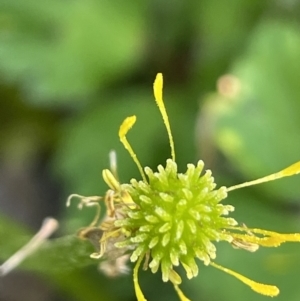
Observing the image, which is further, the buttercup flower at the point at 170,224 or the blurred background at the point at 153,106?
the blurred background at the point at 153,106

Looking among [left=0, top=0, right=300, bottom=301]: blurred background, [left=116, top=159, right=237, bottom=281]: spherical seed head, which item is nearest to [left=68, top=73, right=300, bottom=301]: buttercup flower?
[left=116, top=159, right=237, bottom=281]: spherical seed head

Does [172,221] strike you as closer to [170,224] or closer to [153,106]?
[170,224]

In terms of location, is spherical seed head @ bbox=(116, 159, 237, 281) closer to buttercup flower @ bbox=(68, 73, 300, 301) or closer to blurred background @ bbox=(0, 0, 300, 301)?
buttercup flower @ bbox=(68, 73, 300, 301)

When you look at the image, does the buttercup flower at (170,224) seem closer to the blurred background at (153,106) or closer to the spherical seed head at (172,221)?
the spherical seed head at (172,221)

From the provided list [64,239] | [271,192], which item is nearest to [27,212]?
[271,192]

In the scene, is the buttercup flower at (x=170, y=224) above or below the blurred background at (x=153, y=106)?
below

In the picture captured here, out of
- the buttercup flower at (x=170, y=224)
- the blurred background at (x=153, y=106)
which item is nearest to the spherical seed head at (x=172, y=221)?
the buttercup flower at (x=170, y=224)
